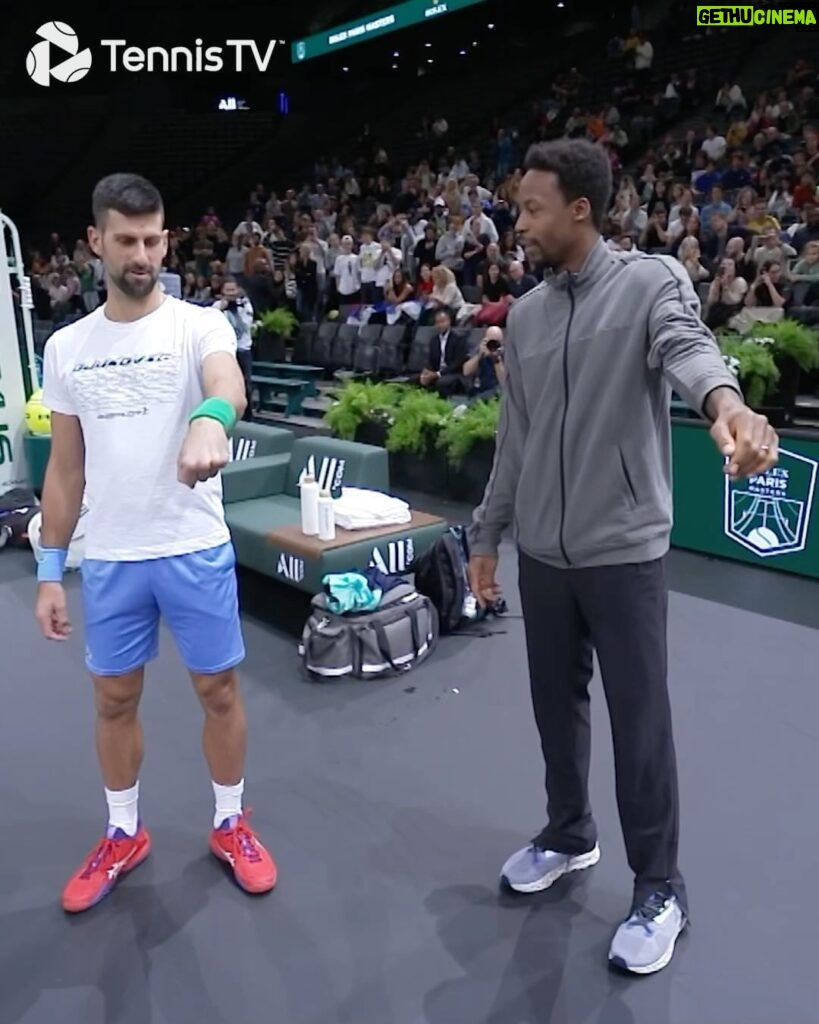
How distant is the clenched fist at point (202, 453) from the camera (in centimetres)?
163

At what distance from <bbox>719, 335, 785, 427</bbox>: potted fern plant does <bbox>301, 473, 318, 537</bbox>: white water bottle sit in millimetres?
2835

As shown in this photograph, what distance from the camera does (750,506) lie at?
4988 mm

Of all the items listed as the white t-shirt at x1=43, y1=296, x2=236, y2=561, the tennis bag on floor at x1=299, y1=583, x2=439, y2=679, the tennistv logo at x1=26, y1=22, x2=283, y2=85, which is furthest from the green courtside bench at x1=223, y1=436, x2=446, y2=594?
the tennistv logo at x1=26, y1=22, x2=283, y2=85

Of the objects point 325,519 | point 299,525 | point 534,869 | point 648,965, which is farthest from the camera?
point 299,525

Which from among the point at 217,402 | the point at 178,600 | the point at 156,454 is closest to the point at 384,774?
the point at 178,600

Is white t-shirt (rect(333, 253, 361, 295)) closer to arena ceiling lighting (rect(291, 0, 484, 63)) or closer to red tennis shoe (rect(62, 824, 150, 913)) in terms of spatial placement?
arena ceiling lighting (rect(291, 0, 484, 63))

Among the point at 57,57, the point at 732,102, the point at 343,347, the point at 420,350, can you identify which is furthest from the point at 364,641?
the point at 57,57

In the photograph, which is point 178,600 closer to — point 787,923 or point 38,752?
point 38,752

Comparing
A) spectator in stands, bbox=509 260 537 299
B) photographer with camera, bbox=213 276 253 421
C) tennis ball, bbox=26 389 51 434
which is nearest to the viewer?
tennis ball, bbox=26 389 51 434

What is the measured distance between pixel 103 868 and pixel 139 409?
1.20m

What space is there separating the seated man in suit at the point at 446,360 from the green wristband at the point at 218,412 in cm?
579

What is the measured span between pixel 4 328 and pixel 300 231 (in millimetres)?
7306

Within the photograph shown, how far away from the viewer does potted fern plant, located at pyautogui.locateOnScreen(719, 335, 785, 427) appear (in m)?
5.75
